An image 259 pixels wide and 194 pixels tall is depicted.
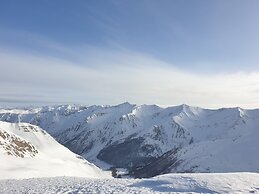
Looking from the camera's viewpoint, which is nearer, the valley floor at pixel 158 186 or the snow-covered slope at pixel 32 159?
the valley floor at pixel 158 186

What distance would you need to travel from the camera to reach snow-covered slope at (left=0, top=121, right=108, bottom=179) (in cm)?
9512

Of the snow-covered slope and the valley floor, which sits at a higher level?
the valley floor

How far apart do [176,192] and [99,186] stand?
688cm

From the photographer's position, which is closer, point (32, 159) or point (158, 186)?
point (158, 186)

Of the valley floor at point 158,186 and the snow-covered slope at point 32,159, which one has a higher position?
the valley floor at point 158,186

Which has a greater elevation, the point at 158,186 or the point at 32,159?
the point at 158,186

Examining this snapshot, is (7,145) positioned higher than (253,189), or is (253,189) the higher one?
(253,189)

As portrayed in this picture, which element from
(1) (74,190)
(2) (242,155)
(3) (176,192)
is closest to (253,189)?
(3) (176,192)

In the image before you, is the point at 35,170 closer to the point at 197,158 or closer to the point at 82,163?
the point at 82,163

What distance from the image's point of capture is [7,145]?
119938 millimetres

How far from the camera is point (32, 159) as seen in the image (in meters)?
118

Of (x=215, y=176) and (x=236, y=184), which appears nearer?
(x=236, y=184)

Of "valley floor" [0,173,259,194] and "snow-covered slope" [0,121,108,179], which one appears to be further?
"snow-covered slope" [0,121,108,179]

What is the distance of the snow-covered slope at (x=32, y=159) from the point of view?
95.1 meters
